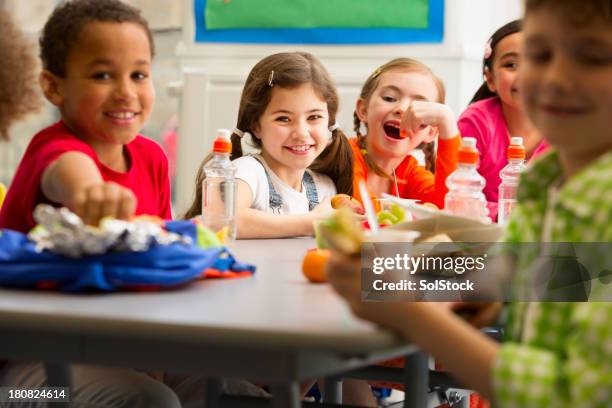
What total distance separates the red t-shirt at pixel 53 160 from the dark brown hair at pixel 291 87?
0.45 meters

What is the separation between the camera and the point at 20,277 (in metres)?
1.15

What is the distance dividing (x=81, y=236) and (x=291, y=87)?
1.39m

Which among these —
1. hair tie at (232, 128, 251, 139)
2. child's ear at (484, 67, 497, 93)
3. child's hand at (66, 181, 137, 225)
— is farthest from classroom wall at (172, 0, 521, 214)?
child's hand at (66, 181, 137, 225)

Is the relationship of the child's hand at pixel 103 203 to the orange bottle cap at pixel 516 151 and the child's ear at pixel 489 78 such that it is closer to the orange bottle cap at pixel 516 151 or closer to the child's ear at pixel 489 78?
the orange bottle cap at pixel 516 151

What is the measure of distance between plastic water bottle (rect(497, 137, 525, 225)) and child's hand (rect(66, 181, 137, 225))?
1.08 m

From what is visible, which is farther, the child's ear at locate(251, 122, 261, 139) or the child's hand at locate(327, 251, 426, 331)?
the child's ear at locate(251, 122, 261, 139)

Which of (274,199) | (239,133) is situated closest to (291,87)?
(239,133)

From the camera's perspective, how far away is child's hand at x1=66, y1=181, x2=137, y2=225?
4.11 ft

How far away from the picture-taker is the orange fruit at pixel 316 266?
1.29 meters

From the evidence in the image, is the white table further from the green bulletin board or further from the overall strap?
the green bulletin board

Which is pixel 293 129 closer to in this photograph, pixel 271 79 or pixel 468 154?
pixel 271 79

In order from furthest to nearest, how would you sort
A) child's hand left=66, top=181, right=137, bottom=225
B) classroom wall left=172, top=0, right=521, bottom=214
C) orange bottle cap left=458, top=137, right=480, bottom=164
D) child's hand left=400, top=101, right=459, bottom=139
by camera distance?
classroom wall left=172, top=0, right=521, bottom=214
child's hand left=400, top=101, right=459, bottom=139
orange bottle cap left=458, top=137, right=480, bottom=164
child's hand left=66, top=181, right=137, bottom=225

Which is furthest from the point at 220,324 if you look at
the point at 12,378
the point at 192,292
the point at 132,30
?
the point at 132,30

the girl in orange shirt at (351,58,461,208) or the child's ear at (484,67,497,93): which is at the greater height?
the child's ear at (484,67,497,93)
